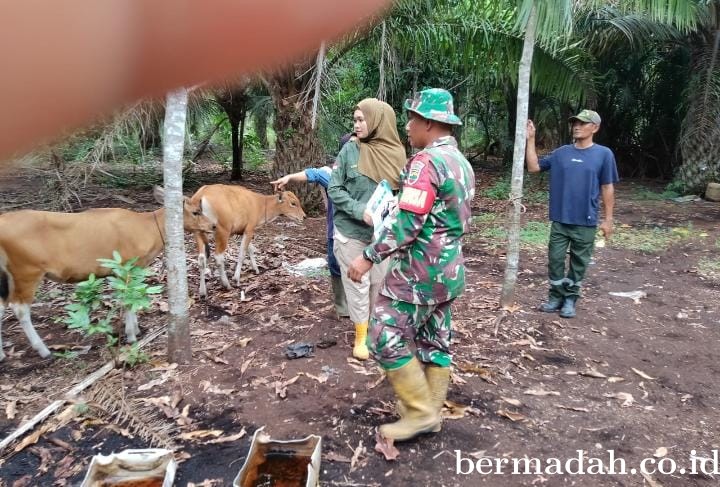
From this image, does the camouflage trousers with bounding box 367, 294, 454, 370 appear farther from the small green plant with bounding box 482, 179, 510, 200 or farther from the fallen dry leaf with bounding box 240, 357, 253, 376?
the small green plant with bounding box 482, 179, 510, 200

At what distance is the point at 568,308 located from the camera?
5.34 m

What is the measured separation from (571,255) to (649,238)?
3.95m

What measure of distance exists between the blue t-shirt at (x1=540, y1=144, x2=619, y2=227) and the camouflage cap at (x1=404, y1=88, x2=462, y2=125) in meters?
2.55

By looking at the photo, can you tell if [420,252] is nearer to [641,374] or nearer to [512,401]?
[512,401]

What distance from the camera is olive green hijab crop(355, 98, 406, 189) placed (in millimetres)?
3974

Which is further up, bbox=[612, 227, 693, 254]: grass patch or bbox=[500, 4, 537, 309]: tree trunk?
bbox=[500, 4, 537, 309]: tree trunk

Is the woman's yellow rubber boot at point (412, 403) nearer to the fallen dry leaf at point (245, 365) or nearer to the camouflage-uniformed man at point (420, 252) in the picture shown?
the camouflage-uniformed man at point (420, 252)

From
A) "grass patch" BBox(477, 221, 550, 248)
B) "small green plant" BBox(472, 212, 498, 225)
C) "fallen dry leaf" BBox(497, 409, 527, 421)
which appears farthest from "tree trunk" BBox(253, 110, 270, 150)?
"fallen dry leaf" BBox(497, 409, 527, 421)

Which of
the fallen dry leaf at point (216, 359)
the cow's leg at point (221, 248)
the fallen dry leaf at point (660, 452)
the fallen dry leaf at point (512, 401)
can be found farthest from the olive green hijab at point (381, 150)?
the cow's leg at point (221, 248)

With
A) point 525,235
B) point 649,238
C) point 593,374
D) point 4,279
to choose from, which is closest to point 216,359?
point 4,279

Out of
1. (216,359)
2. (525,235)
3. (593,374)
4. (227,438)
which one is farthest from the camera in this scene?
(525,235)

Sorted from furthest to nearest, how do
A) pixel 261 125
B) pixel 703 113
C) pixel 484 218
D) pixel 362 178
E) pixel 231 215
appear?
1. pixel 261 125
2. pixel 703 113
3. pixel 484 218
4. pixel 231 215
5. pixel 362 178

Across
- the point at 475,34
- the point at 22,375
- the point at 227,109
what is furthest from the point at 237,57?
the point at 227,109

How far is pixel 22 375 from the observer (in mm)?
4211
